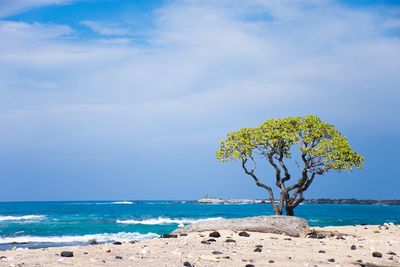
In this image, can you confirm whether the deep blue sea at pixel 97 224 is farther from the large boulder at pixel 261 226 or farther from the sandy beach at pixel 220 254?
the sandy beach at pixel 220 254

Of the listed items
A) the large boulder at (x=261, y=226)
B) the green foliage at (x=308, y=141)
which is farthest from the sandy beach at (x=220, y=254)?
the green foliage at (x=308, y=141)

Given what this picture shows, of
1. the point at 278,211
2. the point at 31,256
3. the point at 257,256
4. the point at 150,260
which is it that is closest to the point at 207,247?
the point at 257,256

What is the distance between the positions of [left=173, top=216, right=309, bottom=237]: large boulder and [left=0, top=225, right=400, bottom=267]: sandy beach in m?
1.78

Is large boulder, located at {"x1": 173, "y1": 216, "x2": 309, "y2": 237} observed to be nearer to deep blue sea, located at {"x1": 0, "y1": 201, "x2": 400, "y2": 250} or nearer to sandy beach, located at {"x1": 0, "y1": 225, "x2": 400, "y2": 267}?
sandy beach, located at {"x1": 0, "y1": 225, "x2": 400, "y2": 267}

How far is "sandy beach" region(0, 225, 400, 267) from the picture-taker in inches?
430

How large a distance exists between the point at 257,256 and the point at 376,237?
31.7ft

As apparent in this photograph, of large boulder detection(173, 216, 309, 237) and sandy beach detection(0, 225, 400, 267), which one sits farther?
large boulder detection(173, 216, 309, 237)

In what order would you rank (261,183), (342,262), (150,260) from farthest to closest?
(261,183) < (342,262) < (150,260)

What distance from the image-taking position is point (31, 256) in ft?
37.6

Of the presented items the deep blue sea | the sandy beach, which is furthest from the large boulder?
the deep blue sea

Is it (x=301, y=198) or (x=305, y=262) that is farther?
(x=301, y=198)

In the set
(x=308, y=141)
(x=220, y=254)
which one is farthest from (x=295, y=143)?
(x=220, y=254)

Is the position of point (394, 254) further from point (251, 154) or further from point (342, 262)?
point (251, 154)

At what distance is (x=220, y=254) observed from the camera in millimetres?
12312
